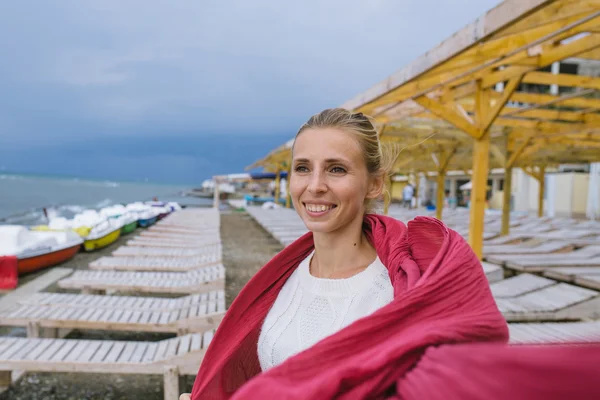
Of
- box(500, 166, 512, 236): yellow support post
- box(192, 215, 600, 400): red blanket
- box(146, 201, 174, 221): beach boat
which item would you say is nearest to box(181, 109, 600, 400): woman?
box(192, 215, 600, 400): red blanket

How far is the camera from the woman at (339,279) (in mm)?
759

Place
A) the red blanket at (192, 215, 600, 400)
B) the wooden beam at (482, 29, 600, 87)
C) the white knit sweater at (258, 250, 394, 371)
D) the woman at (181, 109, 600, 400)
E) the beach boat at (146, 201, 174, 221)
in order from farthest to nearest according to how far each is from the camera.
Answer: the beach boat at (146, 201, 174, 221) → the wooden beam at (482, 29, 600, 87) → the white knit sweater at (258, 250, 394, 371) → the woman at (181, 109, 600, 400) → the red blanket at (192, 215, 600, 400)

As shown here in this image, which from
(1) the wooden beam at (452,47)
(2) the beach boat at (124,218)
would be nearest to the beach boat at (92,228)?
(2) the beach boat at (124,218)

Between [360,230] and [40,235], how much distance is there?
10.4 meters

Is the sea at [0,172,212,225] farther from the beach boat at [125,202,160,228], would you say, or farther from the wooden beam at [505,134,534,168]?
the wooden beam at [505,134,534,168]

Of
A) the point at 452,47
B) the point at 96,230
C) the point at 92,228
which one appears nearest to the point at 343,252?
the point at 452,47

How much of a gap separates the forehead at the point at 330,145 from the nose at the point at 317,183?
0.20 feet

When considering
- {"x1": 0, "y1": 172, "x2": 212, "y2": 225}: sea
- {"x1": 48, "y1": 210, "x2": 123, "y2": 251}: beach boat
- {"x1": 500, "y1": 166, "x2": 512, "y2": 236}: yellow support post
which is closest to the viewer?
{"x1": 500, "y1": 166, "x2": 512, "y2": 236}: yellow support post

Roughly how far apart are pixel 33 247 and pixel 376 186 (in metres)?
9.51

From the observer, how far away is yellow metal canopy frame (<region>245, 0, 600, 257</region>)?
2.73 metres

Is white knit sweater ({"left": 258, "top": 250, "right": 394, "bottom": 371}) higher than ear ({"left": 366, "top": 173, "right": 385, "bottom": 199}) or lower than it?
lower

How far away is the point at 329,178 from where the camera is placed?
4.40 ft

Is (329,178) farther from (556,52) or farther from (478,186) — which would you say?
(478,186)

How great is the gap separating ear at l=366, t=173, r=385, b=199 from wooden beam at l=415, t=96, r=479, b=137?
3.84 metres
